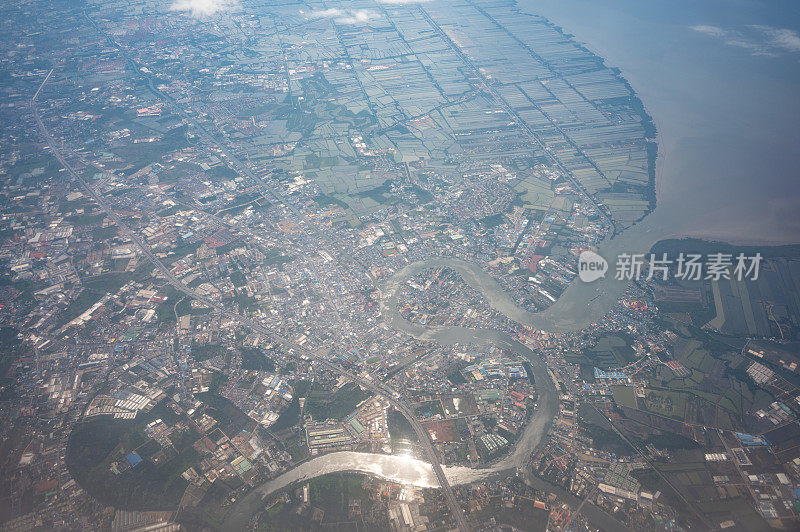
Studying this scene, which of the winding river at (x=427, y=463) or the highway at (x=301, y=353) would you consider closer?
the winding river at (x=427, y=463)

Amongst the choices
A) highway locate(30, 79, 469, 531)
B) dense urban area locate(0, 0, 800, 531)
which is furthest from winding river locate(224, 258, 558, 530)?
highway locate(30, 79, 469, 531)

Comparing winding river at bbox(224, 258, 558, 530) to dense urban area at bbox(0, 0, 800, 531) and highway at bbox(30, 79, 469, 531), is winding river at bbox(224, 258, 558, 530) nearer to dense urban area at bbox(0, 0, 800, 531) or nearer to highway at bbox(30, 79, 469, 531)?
dense urban area at bbox(0, 0, 800, 531)

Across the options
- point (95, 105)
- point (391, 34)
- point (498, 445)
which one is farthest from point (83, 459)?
point (391, 34)

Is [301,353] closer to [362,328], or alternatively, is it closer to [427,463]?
[362,328]

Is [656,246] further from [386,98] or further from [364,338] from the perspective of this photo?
[386,98]

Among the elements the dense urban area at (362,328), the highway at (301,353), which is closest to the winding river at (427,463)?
the dense urban area at (362,328)

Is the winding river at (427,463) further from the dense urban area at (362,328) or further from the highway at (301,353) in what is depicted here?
the highway at (301,353)

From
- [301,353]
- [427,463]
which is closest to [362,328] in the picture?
[301,353]
